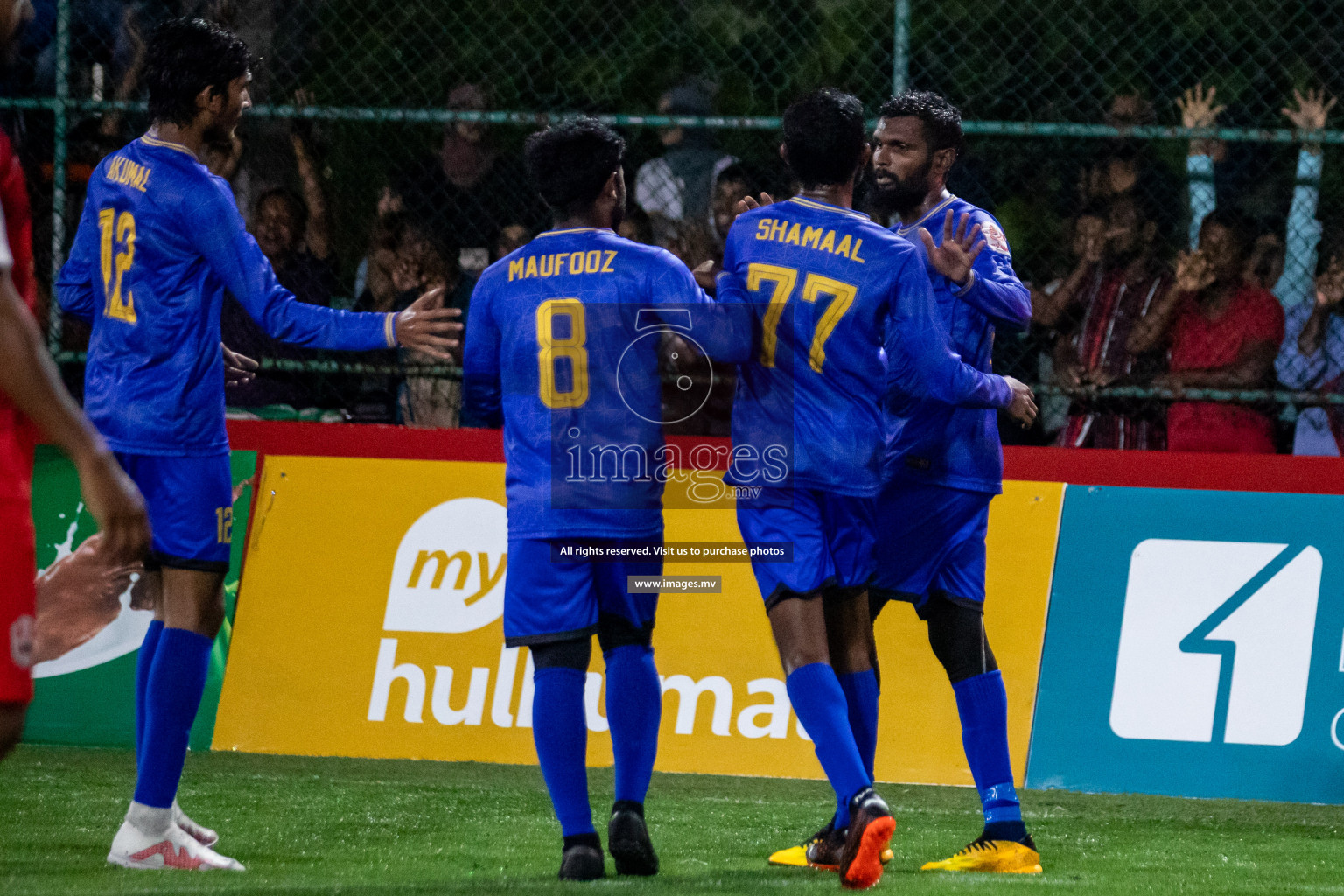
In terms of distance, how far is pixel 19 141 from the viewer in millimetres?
6996

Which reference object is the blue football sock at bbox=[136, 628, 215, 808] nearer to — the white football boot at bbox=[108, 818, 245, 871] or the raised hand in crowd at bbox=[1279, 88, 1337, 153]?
the white football boot at bbox=[108, 818, 245, 871]

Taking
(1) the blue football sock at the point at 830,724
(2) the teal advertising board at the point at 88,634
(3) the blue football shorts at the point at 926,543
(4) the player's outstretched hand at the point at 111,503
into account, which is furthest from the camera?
(2) the teal advertising board at the point at 88,634

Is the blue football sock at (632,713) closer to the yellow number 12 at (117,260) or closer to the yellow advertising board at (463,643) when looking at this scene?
the yellow number 12 at (117,260)

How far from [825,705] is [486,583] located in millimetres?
2457

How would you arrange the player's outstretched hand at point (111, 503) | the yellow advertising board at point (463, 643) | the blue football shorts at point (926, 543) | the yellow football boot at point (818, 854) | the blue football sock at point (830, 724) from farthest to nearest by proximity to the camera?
the yellow advertising board at point (463, 643)
the blue football shorts at point (926, 543)
the yellow football boot at point (818, 854)
the blue football sock at point (830, 724)
the player's outstretched hand at point (111, 503)

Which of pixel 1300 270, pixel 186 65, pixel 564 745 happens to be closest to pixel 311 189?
pixel 186 65

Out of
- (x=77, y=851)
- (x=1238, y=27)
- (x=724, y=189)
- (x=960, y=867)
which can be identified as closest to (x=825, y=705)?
(x=960, y=867)

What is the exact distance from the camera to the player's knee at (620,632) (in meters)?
4.02

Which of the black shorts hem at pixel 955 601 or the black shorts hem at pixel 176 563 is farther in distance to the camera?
the black shorts hem at pixel 955 601

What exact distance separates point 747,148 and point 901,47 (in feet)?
3.13

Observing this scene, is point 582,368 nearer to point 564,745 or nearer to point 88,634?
point 564,745

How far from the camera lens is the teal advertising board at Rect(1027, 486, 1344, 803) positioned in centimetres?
560

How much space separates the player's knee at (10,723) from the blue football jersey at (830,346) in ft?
6.53

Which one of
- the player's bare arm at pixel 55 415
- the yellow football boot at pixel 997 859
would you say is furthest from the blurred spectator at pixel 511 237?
the player's bare arm at pixel 55 415
